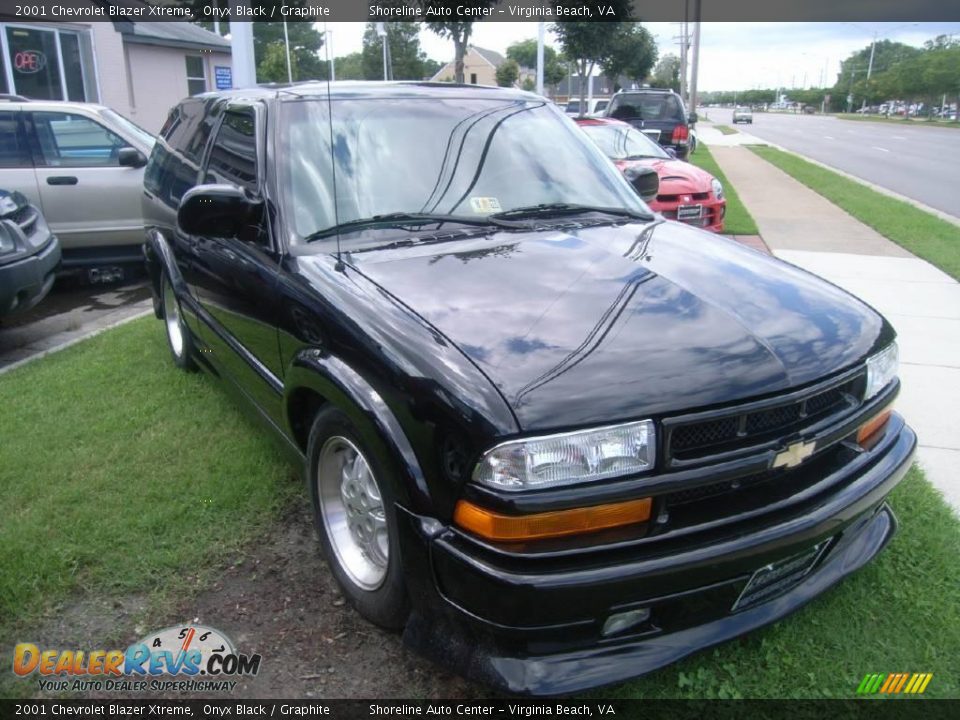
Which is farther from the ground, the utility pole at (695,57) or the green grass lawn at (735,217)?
the utility pole at (695,57)

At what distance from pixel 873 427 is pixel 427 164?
197cm

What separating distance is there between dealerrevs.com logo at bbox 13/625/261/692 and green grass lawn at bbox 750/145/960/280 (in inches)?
304

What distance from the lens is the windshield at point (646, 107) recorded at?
1545cm

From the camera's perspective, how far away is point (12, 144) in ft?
22.9

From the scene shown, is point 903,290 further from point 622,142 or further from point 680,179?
point 622,142

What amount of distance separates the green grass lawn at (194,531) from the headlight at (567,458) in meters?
0.82

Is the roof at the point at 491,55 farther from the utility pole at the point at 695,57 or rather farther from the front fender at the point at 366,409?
the front fender at the point at 366,409

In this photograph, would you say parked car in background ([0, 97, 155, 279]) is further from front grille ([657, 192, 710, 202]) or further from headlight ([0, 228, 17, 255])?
front grille ([657, 192, 710, 202])

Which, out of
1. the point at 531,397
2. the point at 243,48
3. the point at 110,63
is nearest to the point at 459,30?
the point at 110,63

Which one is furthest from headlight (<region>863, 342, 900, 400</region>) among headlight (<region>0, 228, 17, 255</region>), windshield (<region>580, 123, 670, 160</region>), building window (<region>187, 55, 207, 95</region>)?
building window (<region>187, 55, 207, 95</region>)

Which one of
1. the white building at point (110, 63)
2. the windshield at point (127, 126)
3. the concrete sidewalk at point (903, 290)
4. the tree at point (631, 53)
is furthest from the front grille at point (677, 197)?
the tree at point (631, 53)

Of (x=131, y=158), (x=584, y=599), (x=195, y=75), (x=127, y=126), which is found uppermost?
(x=195, y=75)

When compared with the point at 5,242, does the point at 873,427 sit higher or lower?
lower

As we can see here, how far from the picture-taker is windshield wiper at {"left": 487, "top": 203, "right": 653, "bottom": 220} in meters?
3.25
